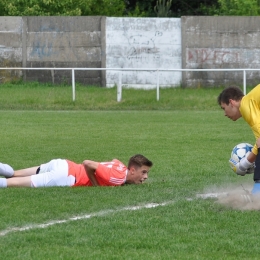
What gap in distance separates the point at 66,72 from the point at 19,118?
21.4 feet

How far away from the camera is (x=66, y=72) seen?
86.8 feet

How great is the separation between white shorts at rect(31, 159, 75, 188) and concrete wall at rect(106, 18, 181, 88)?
18434 mm

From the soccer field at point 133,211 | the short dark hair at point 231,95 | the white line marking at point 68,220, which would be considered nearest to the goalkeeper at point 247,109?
the short dark hair at point 231,95

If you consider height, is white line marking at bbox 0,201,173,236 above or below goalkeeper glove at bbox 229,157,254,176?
below

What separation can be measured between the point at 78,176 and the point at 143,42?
1874 cm

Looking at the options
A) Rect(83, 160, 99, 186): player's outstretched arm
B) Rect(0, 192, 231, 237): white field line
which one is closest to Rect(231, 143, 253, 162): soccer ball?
Rect(0, 192, 231, 237): white field line

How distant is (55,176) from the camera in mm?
9266

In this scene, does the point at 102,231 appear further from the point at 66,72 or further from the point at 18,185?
the point at 66,72

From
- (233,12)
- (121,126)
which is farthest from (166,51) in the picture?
(121,126)

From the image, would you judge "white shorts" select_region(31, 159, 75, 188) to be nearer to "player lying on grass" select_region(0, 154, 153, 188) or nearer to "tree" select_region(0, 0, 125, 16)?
"player lying on grass" select_region(0, 154, 153, 188)

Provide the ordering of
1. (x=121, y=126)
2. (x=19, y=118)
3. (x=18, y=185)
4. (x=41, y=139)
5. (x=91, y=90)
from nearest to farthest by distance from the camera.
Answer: (x=18, y=185) < (x=41, y=139) < (x=121, y=126) < (x=19, y=118) < (x=91, y=90)

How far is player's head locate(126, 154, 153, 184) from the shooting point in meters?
8.91

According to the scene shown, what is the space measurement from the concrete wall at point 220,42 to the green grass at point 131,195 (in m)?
6.12

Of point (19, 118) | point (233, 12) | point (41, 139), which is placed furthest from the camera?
point (233, 12)
